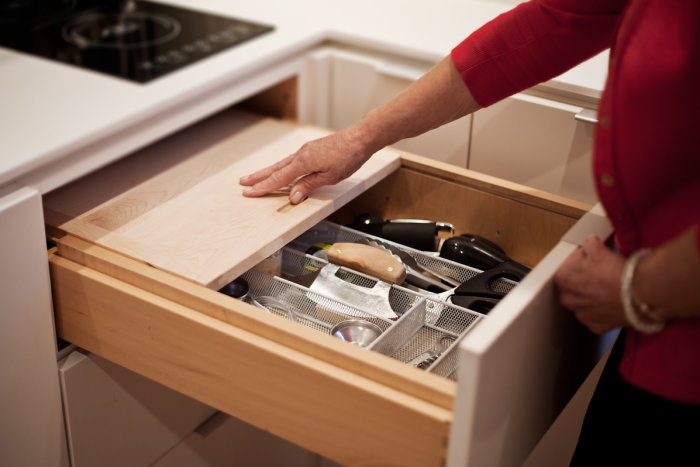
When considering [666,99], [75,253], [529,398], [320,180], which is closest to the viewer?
[666,99]

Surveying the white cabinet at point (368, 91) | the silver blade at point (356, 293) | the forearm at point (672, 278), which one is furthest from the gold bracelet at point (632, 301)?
the white cabinet at point (368, 91)

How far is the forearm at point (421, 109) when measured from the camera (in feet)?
3.08

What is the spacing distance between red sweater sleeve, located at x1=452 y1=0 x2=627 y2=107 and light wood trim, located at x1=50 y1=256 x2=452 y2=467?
44 cm

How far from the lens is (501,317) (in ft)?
2.12

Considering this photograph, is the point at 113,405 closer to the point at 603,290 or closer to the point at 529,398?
the point at 529,398

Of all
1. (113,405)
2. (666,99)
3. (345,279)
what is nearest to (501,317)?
(666,99)

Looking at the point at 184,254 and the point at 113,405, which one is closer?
the point at 184,254

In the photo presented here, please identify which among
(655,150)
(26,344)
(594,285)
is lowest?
(26,344)

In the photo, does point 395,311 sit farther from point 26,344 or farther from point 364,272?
point 26,344

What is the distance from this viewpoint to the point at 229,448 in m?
1.28

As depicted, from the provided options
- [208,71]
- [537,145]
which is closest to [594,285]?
[537,145]

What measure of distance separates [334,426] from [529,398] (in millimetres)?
224

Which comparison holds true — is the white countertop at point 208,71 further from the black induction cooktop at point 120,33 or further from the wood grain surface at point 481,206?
the wood grain surface at point 481,206

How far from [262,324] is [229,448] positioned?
0.62 m
